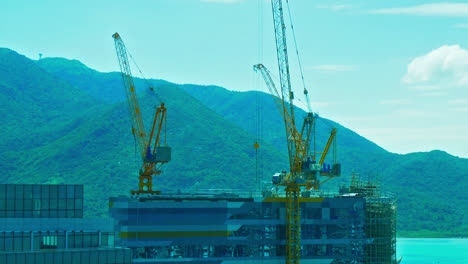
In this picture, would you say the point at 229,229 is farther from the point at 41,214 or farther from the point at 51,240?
the point at 51,240

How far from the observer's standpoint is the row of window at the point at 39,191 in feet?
387

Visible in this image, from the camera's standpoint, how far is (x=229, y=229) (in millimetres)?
189000

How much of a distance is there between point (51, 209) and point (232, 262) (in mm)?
74191

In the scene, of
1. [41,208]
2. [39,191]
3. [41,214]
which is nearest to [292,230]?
[41,208]

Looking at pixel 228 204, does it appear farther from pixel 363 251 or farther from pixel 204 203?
pixel 363 251

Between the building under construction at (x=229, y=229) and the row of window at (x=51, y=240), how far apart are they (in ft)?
217

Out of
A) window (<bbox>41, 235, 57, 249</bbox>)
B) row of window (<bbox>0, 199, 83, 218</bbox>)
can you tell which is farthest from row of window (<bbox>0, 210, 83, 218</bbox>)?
A: window (<bbox>41, 235, 57, 249</bbox>)

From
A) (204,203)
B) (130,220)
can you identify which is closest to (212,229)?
(204,203)

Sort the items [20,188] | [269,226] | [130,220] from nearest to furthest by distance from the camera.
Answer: [20,188] → [130,220] → [269,226]

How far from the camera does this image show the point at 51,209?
121 metres

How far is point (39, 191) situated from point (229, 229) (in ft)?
246

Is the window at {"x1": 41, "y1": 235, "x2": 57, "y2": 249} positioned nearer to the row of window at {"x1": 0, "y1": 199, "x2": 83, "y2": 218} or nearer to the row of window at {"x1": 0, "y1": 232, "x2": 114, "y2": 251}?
the row of window at {"x1": 0, "y1": 232, "x2": 114, "y2": 251}

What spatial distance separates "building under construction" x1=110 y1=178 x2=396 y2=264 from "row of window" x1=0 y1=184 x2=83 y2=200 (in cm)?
5806

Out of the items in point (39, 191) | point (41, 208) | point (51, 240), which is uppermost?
point (39, 191)
